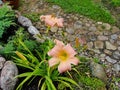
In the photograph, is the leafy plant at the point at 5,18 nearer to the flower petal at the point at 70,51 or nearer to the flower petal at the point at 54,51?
the flower petal at the point at 54,51

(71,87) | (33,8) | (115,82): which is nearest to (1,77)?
(71,87)

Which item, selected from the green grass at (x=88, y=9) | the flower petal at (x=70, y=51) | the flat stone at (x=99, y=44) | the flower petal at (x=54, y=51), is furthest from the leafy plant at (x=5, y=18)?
the flower petal at (x=70, y=51)

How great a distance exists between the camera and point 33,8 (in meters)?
6.98

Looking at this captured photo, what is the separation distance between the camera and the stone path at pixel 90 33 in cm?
594

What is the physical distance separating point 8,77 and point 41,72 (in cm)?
48

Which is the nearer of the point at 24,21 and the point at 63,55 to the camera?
the point at 63,55

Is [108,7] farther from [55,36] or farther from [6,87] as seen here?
[6,87]

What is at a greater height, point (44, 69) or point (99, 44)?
point (44, 69)

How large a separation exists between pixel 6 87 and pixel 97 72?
4.64 ft

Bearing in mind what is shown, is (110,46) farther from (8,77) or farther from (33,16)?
(8,77)

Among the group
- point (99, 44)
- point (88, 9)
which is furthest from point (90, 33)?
point (88, 9)

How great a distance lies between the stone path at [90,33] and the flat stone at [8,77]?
120 centimetres

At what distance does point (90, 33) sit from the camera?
21.1ft

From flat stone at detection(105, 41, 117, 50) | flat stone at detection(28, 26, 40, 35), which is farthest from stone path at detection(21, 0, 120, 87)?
flat stone at detection(28, 26, 40, 35)
